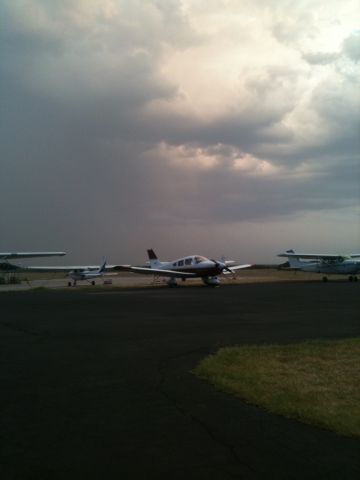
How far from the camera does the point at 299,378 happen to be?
6500 mm

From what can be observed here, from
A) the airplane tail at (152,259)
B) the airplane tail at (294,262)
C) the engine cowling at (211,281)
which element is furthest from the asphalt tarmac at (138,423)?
the airplane tail at (294,262)

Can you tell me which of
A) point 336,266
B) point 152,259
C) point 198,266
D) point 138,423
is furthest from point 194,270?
point 138,423

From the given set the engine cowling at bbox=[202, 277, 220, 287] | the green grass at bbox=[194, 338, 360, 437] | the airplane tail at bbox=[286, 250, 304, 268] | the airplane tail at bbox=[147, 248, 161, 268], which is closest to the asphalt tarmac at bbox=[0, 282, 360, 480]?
the green grass at bbox=[194, 338, 360, 437]

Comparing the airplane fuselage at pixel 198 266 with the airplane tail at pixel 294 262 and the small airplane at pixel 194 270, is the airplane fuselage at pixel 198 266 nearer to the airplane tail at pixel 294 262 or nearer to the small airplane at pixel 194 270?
the small airplane at pixel 194 270

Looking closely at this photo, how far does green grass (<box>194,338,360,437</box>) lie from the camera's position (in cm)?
493

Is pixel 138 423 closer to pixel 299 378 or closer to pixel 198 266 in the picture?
pixel 299 378

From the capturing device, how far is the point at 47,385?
6293 mm

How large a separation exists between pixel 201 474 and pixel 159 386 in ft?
8.72

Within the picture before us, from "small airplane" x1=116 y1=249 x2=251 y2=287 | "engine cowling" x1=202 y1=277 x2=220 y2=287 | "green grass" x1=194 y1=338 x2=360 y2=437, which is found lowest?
"green grass" x1=194 y1=338 x2=360 y2=437

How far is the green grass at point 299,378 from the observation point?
493 centimetres

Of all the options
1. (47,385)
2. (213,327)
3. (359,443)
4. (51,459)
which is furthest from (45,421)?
(213,327)

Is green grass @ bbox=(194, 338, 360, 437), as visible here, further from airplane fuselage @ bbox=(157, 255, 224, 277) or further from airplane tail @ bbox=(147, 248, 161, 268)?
airplane tail @ bbox=(147, 248, 161, 268)

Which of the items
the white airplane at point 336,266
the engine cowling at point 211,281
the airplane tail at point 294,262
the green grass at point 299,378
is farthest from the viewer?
the airplane tail at point 294,262

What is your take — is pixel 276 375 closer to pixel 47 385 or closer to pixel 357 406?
pixel 357 406
